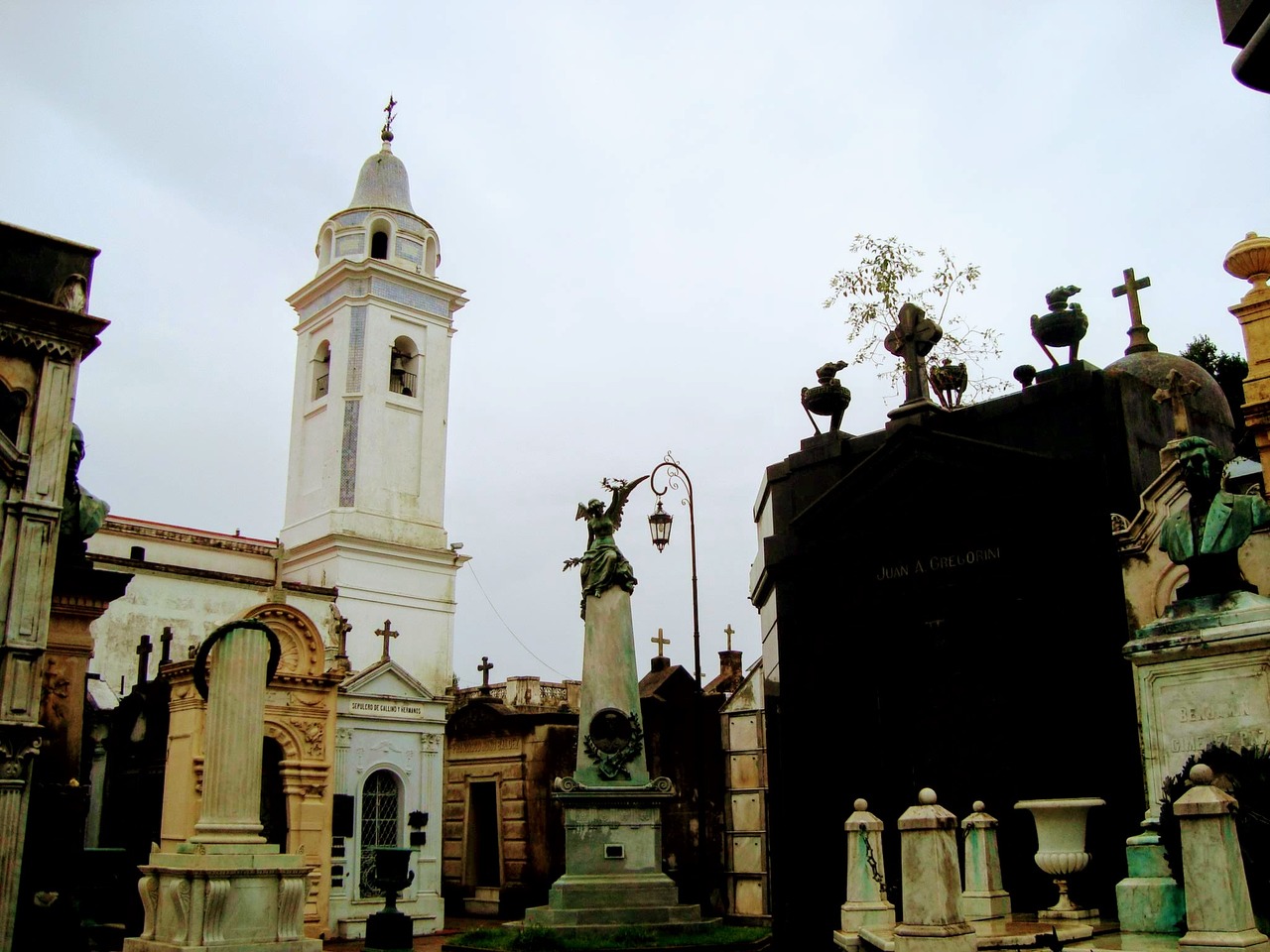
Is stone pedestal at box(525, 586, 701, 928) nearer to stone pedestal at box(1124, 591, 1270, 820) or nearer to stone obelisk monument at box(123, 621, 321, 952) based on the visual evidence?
stone obelisk monument at box(123, 621, 321, 952)

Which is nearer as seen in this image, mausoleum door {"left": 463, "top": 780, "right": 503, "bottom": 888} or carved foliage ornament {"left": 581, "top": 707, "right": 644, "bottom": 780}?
carved foliage ornament {"left": 581, "top": 707, "right": 644, "bottom": 780}

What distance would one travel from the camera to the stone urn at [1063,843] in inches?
352

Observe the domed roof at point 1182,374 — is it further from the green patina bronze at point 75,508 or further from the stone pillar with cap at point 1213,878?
the green patina bronze at point 75,508

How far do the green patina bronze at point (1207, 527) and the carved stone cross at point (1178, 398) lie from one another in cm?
330

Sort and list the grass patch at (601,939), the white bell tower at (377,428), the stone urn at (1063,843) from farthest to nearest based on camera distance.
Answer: the white bell tower at (377,428) < the grass patch at (601,939) < the stone urn at (1063,843)

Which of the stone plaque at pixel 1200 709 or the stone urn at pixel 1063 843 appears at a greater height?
the stone plaque at pixel 1200 709

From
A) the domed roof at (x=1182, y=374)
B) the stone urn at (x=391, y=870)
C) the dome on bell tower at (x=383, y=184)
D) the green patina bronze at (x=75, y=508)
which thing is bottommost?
the stone urn at (x=391, y=870)

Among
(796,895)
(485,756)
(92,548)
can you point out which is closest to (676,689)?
(485,756)

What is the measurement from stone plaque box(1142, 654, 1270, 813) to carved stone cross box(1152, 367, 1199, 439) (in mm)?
4218

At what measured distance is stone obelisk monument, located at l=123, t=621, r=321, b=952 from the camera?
786cm

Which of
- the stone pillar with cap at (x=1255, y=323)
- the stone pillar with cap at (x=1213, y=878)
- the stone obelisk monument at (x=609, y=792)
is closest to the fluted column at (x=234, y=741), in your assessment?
the stone obelisk monument at (x=609, y=792)

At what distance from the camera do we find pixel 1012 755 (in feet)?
36.1

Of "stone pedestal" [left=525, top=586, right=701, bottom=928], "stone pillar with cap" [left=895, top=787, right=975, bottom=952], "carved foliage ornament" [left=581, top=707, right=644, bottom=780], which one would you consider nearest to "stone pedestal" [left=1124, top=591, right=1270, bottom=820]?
"stone pillar with cap" [left=895, top=787, right=975, bottom=952]

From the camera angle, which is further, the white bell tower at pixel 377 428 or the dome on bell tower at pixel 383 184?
the dome on bell tower at pixel 383 184
